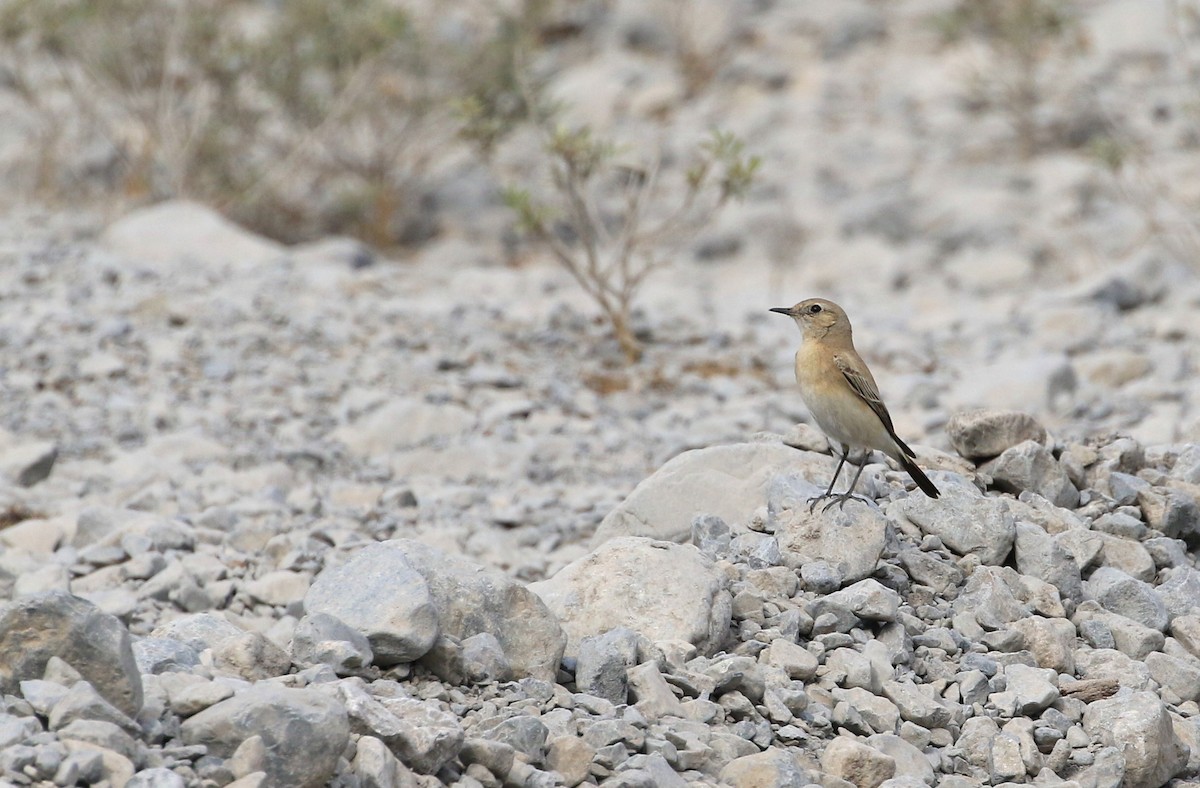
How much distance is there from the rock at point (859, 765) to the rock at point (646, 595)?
663 mm

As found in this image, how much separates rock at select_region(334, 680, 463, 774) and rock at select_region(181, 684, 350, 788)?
126 mm

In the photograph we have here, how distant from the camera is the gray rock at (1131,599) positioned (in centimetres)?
509

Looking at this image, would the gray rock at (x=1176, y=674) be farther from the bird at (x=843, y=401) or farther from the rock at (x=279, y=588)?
the rock at (x=279, y=588)

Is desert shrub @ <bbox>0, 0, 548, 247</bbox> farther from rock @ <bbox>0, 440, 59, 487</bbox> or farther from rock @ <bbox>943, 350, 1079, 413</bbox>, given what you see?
rock @ <bbox>943, 350, 1079, 413</bbox>

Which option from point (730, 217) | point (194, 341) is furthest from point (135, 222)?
point (730, 217)

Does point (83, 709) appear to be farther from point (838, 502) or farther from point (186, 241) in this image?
point (186, 241)

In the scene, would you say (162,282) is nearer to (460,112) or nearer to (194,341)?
(194,341)

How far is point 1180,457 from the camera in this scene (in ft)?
20.5

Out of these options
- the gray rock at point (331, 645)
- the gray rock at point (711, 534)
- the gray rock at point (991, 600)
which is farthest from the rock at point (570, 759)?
the gray rock at point (991, 600)

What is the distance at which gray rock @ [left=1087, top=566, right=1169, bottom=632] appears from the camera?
509cm

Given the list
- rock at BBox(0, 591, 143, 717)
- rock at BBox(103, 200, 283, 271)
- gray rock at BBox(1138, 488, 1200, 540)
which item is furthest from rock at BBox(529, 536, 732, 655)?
rock at BBox(103, 200, 283, 271)

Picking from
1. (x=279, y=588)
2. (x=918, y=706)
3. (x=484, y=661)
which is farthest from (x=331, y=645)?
(x=279, y=588)

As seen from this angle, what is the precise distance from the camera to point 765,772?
3799 mm

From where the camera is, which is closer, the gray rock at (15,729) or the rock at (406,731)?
the gray rock at (15,729)
